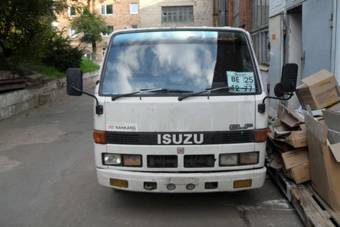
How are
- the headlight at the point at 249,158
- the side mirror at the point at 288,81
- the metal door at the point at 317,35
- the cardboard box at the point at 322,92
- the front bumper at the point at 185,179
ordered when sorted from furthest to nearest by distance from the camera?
the metal door at the point at 317,35
the cardboard box at the point at 322,92
the side mirror at the point at 288,81
the headlight at the point at 249,158
the front bumper at the point at 185,179

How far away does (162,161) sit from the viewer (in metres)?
5.59

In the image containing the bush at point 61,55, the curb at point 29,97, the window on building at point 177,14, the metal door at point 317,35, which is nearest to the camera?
the metal door at point 317,35

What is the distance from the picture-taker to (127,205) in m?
6.29

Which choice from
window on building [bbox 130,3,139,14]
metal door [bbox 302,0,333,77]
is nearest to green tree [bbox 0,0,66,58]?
metal door [bbox 302,0,333,77]

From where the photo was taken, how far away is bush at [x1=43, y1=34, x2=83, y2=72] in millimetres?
23797

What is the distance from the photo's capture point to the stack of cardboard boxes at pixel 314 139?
5.23 metres

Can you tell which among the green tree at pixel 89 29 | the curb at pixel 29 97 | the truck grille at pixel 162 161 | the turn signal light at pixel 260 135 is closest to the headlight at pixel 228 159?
the turn signal light at pixel 260 135

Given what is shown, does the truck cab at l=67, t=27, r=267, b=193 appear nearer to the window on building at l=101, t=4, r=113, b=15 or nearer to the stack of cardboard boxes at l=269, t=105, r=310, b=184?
the stack of cardboard boxes at l=269, t=105, r=310, b=184

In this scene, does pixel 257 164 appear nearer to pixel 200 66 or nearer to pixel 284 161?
pixel 284 161

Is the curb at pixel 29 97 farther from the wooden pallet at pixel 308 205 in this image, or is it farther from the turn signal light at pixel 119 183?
the wooden pallet at pixel 308 205

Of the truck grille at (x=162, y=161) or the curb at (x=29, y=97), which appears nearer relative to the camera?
the truck grille at (x=162, y=161)

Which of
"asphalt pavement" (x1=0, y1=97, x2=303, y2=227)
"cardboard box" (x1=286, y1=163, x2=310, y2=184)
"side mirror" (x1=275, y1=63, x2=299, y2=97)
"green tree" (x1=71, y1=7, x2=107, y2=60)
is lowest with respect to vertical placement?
"asphalt pavement" (x1=0, y1=97, x2=303, y2=227)

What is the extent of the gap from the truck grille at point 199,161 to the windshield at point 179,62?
724 millimetres

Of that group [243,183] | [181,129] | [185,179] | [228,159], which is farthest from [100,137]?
[243,183]
